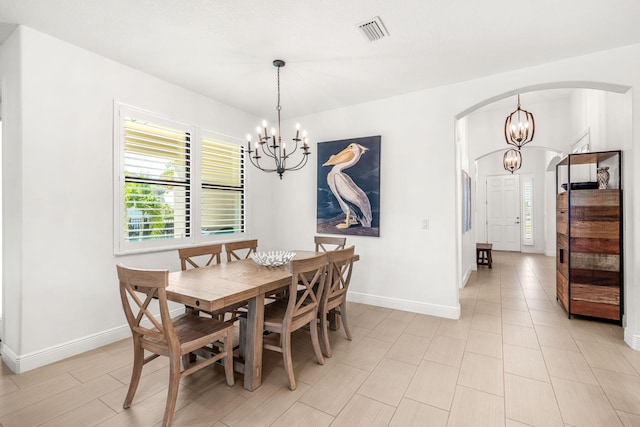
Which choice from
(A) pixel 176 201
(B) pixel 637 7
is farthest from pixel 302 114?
(B) pixel 637 7

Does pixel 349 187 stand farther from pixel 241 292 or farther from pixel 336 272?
pixel 241 292

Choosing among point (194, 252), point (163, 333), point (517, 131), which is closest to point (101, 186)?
point (194, 252)

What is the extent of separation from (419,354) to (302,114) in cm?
372

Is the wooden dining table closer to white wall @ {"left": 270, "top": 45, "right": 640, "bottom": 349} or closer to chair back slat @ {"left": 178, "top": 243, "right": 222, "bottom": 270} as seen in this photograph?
chair back slat @ {"left": 178, "top": 243, "right": 222, "bottom": 270}

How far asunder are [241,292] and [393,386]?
4.43ft

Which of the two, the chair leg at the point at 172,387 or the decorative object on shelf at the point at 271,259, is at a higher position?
the decorative object on shelf at the point at 271,259

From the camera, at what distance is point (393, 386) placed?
2.21 metres

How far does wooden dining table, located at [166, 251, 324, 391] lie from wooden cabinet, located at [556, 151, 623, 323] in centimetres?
341

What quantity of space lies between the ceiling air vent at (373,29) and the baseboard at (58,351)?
3.68m

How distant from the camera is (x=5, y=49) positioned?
262 centimetres

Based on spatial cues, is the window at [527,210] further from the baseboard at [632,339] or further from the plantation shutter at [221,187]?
the plantation shutter at [221,187]

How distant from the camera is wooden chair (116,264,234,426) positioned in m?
1.72

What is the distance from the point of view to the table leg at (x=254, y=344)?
2.16 metres

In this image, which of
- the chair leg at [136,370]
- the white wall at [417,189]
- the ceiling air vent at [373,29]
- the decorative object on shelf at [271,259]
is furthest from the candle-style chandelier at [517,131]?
the chair leg at [136,370]
